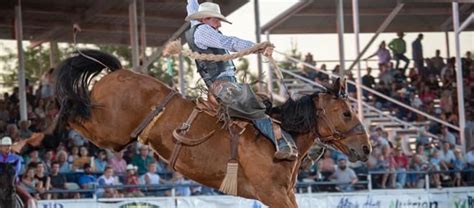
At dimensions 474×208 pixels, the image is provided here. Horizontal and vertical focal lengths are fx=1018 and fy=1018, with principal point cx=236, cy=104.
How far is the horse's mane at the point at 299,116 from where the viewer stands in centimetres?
952

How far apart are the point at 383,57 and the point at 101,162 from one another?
8.83m

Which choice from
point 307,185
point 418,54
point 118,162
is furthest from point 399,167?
point 418,54

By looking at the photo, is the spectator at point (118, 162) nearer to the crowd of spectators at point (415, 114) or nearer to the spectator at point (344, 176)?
the crowd of spectators at point (415, 114)

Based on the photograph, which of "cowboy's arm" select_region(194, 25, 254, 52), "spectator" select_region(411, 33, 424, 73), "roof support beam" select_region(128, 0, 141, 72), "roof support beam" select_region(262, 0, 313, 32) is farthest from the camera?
"spectator" select_region(411, 33, 424, 73)

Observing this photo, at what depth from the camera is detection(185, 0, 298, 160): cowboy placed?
29.5 feet

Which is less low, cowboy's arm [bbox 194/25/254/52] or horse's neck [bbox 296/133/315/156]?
cowboy's arm [bbox 194/25/254/52]

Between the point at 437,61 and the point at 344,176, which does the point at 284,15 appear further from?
the point at 344,176

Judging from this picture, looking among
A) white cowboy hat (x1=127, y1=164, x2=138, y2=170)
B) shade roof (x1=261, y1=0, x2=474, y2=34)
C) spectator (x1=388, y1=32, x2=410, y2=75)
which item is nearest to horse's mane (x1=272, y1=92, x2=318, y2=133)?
white cowboy hat (x1=127, y1=164, x2=138, y2=170)

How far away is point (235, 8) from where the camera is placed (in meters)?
20.2

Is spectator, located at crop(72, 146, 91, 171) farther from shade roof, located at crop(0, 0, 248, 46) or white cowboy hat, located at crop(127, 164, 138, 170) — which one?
shade roof, located at crop(0, 0, 248, 46)

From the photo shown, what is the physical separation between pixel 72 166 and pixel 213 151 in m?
6.97

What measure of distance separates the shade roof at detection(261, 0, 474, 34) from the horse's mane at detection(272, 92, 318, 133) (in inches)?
446

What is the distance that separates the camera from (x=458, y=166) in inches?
718

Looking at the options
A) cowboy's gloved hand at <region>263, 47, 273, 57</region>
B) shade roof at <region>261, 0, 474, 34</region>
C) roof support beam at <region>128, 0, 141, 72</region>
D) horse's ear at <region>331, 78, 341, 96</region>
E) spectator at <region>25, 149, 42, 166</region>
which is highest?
shade roof at <region>261, 0, 474, 34</region>
